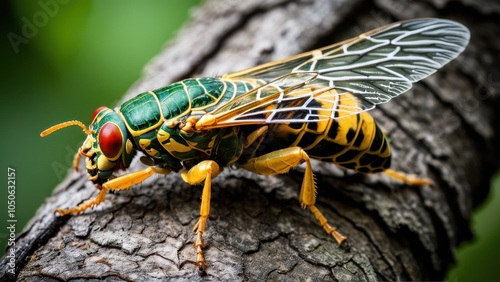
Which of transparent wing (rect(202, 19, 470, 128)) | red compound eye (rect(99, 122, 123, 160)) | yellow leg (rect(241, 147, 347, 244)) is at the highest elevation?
red compound eye (rect(99, 122, 123, 160))

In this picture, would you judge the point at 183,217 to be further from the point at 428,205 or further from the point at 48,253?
the point at 428,205

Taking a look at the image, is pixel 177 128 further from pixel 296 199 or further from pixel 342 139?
pixel 342 139

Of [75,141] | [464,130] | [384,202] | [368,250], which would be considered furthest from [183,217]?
[464,130]

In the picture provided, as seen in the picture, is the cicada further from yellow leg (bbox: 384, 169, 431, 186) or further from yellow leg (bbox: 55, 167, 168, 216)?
yellow leg (bbox: 384, 169, 431, 186)

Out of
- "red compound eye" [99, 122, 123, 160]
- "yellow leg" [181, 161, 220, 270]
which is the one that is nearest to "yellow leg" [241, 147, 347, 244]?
"yellow leg" [181, 161, 220, 270]

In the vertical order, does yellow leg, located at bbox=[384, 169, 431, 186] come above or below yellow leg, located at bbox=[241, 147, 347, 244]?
below

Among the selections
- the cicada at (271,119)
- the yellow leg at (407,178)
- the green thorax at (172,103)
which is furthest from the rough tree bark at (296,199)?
the green thorax at (172,103)
